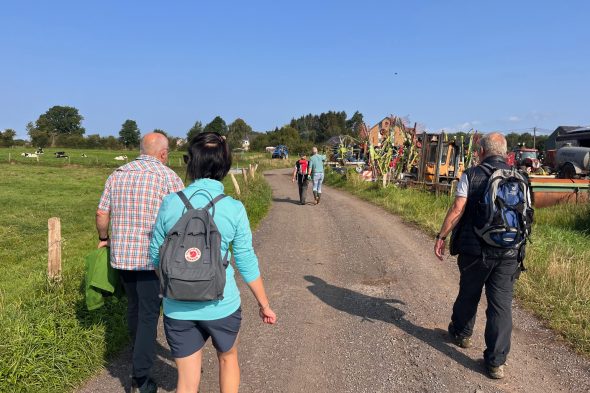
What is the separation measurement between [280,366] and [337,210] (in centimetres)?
1001

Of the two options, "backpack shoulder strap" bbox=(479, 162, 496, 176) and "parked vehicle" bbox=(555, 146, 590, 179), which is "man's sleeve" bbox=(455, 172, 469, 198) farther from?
"parked vehicle" bbox=(555, 146, 590, 179)

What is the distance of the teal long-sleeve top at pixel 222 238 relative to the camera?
7.93ft

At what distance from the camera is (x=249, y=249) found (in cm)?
257

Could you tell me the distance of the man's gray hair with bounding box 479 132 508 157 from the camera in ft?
12.5

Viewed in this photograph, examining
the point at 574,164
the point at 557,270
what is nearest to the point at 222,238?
the point at 557,270

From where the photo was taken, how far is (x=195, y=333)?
249 centimetres

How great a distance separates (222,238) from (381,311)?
3296 millimetres

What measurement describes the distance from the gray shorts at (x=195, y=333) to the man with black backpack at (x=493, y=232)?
7.61 ft

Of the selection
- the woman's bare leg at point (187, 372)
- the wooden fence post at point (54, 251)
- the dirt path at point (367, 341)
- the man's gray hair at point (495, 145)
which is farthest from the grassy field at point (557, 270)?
the wooden fence post at point (54, 251)

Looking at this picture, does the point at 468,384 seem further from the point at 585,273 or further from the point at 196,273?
the point at 585,273

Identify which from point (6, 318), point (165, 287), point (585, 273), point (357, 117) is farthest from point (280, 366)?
point (357, 117)

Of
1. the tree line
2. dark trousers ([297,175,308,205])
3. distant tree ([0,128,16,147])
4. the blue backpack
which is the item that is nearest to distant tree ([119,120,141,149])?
the tree line

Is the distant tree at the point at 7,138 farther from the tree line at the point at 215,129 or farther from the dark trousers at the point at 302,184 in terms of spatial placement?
the dark trousers at the point at 302,184

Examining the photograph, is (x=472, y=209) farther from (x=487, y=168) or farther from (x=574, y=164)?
(x=574, y=164)
